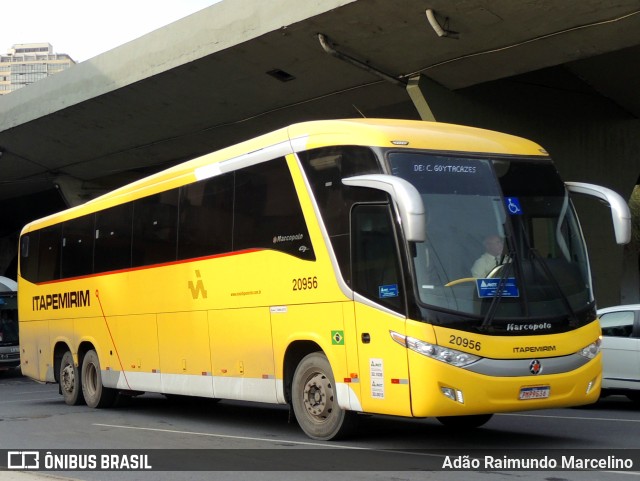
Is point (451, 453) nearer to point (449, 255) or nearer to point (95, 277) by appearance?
point (449, 255)

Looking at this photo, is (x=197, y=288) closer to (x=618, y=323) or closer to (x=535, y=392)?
(x=535, y=392)

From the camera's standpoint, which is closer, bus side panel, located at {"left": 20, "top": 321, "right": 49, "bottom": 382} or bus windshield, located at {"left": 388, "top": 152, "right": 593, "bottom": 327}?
bus windshield, located at {"left": 388, "top": 152, "right": 593, "bottom": 327}

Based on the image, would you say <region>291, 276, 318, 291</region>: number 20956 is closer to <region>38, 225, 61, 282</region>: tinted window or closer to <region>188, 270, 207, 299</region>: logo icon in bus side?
<region>188, 270, 207, 299</region>: logo icon in bus side

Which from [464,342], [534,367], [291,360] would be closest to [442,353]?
[464,342]

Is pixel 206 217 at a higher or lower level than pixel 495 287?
higher

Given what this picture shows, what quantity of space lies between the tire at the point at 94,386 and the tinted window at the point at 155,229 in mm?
2398

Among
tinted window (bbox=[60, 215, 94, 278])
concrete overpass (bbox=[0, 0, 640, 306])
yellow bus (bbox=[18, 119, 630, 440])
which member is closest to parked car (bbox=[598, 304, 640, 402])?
yellow bus (bbox=[18, 119, 630, 440])

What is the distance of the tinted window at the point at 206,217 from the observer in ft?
41.4

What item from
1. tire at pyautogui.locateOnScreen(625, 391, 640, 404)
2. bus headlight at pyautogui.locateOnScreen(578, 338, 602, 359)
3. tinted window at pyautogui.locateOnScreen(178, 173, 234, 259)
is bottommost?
tire at pyautogui.locateOnScreen(625, 391, 640, 404)

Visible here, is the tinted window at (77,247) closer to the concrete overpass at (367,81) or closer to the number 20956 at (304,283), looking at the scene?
the concrete overpass at (367,81)

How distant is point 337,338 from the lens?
1040 centimetres

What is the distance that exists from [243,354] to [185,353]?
1.77m

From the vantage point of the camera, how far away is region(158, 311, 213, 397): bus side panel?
13.2 meters

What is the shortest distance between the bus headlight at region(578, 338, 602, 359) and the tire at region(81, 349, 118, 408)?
8.95m
